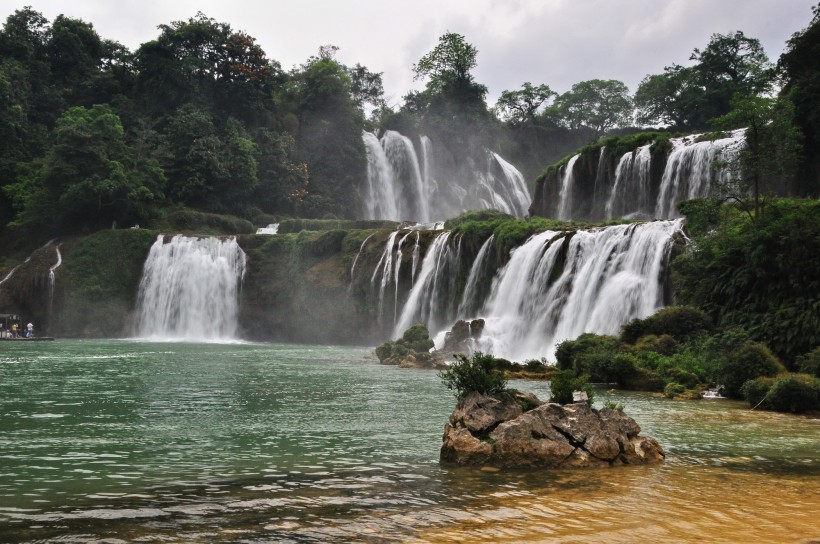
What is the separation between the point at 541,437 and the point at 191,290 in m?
46.0

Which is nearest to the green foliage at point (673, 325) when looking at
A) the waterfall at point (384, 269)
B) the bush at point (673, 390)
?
the bush at point (673, 390)

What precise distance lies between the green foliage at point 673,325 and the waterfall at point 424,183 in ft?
165

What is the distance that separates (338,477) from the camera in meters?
9.48

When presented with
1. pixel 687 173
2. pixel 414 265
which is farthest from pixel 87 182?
pixel 687 173

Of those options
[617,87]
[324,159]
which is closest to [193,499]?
[324,159]

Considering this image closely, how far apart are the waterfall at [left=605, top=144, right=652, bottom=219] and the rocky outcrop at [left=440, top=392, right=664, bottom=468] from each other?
3685cm

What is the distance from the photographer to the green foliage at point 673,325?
2452cm

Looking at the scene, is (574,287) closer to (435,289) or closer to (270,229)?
(435,289)

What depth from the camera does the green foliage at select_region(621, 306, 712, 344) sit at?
2452cm

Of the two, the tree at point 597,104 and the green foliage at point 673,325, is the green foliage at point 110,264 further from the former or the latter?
the tree at point 597,104

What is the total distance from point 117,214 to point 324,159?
21.8 m

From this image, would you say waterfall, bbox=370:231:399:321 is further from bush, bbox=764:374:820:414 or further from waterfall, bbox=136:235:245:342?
bush, bbox=764:374:820:414

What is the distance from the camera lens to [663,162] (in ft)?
146

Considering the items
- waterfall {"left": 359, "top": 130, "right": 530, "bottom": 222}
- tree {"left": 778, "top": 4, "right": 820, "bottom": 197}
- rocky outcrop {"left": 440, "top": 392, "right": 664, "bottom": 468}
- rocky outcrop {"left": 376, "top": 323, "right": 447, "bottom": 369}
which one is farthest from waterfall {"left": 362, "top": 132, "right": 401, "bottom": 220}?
rocky outcrop {"left": 440, "top": 392, "right": 664, "bottom": 468}
